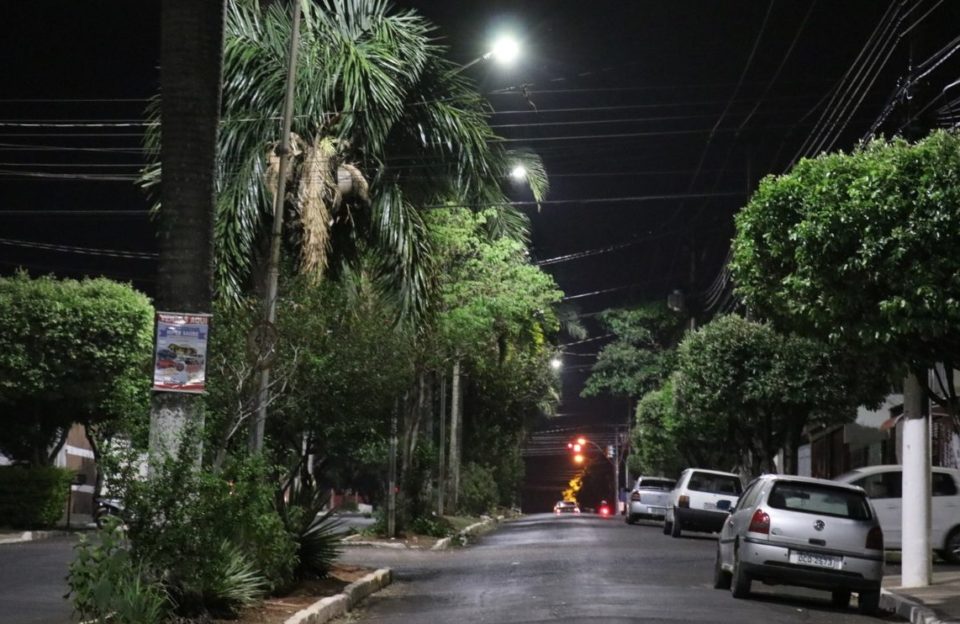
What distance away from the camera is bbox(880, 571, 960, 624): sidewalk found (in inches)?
625

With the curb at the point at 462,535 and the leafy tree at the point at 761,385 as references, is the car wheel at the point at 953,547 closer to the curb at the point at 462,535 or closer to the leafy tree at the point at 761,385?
the leafy tree at the point at 761,385

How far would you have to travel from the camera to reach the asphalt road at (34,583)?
14.4 meters

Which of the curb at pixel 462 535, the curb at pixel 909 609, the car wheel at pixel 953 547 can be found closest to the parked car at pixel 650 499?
the curb at pixel 462 535

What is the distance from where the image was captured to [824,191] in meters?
15.3

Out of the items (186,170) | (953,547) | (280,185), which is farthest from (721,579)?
(186,170)

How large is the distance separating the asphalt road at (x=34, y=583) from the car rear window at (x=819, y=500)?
325 inches

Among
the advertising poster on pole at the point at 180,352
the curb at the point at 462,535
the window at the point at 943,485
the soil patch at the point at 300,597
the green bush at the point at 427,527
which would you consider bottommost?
the soil patch at the point at 300,597

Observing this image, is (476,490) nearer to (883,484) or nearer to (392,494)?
(392,494)

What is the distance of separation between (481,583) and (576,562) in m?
3.79

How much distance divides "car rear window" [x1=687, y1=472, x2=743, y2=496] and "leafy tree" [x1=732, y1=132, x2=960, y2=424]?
1855 centimetres

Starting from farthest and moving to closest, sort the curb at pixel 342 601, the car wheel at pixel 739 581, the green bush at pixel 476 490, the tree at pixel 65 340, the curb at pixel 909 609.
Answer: the green bush at pixel 476 490
the tree at pixel 65 340
the car wheel at pixel 739 581
the curb at pixel 909 609
the curb at pixel 342 601

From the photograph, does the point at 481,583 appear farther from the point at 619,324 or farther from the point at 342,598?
the point at 619,324

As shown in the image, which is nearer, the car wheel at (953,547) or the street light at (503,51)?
the street light at (503,51)

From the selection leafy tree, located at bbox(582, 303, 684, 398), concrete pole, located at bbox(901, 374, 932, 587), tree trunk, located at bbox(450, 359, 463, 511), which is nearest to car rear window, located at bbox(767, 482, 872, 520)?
concrete pole, located at bbox(901, 374, 932, 587)
